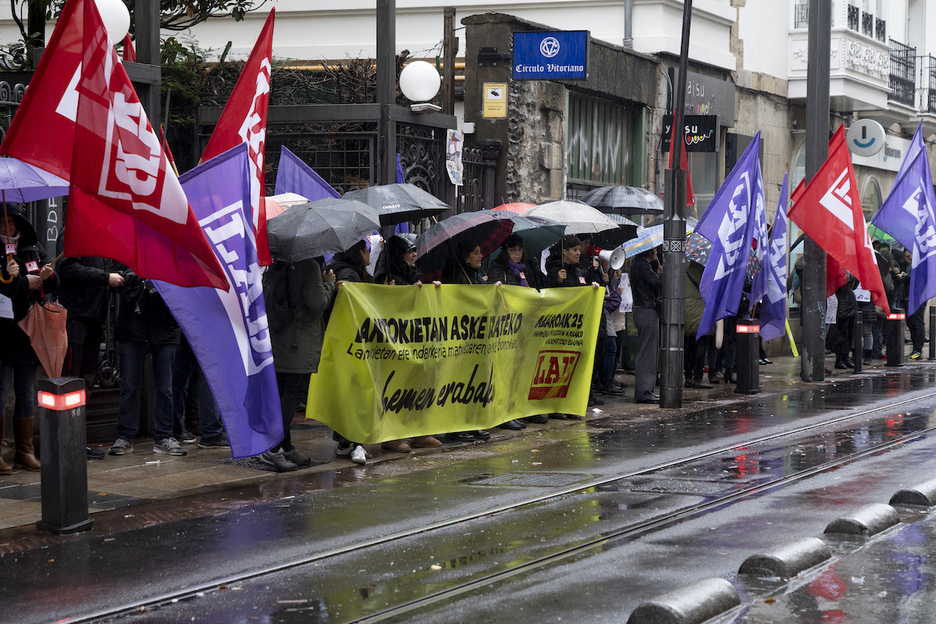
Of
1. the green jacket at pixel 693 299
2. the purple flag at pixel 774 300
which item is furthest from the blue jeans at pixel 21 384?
the purple flag at pixel 774 300

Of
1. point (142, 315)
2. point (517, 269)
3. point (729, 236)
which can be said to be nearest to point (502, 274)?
point (517, 269)

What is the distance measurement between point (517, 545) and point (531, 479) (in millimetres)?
2232

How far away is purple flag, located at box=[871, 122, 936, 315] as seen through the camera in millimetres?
18016

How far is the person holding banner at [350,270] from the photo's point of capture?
9984 millimetres

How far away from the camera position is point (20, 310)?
873 centimetres

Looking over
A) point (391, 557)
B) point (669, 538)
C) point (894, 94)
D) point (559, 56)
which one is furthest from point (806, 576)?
point (894, 94)

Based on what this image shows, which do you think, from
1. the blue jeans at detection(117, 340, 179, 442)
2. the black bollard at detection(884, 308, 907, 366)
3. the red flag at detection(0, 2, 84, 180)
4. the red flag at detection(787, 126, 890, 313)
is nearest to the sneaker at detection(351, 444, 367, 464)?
the blue jeans at detection(117, 340, 179, 442)

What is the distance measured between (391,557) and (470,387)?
457 centimetres

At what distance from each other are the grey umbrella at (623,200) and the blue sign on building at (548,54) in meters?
1.63

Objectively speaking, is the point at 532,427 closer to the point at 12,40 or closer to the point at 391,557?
the point at 391,557

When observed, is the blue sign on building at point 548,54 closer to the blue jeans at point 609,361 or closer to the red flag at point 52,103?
the blue jeans at point 609,361

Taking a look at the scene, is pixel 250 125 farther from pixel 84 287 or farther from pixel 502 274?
pixel 502 274

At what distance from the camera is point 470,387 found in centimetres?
1099

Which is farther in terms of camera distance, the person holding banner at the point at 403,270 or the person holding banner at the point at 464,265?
the person holding banner at the point at 464,265
